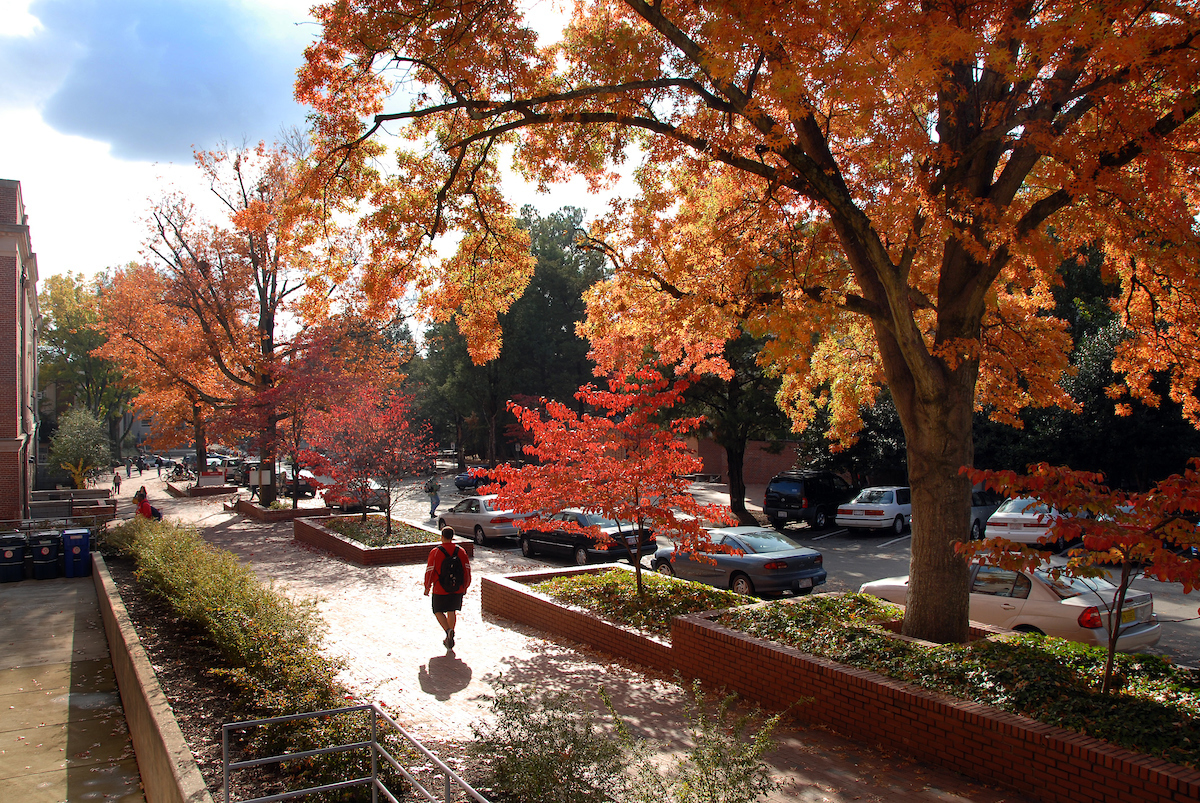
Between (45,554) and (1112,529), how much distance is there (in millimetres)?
19758

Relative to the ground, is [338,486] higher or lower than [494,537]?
higher

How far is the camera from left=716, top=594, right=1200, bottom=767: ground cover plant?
5469mm

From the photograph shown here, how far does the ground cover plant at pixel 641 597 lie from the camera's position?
32.4 ft

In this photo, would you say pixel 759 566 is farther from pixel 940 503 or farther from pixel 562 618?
pixel 940 503

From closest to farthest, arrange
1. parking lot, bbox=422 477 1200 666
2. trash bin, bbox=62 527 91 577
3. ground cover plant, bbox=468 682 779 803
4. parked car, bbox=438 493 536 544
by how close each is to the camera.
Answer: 1. ground cover plant, bbox=468 682 779 803
2. parking lot, bbox=422 477 1200 666
3. trash bin, bbox=62 527 91 577
4. parked car, bbox=438 493 536 544

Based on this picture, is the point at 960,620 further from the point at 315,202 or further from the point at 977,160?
the point at 315,202

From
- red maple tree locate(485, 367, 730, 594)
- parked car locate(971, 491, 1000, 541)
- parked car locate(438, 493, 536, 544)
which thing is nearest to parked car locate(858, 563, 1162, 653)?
red maple tree locate(485, 367, 730, 594)

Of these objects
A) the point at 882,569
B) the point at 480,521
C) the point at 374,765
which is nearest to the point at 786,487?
the point at 882,569

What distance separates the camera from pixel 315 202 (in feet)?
34.1

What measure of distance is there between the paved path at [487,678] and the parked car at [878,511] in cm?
1238

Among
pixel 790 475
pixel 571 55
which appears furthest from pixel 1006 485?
pixel 790 475

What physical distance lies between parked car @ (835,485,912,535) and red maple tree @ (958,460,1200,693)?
17648 millimetres

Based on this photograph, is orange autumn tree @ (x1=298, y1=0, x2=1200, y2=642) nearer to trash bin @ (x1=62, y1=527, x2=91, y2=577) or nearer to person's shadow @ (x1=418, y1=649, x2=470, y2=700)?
person's shadow @ (x1=418, y1=649, x2=470, y2=700)

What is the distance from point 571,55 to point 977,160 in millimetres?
5587
